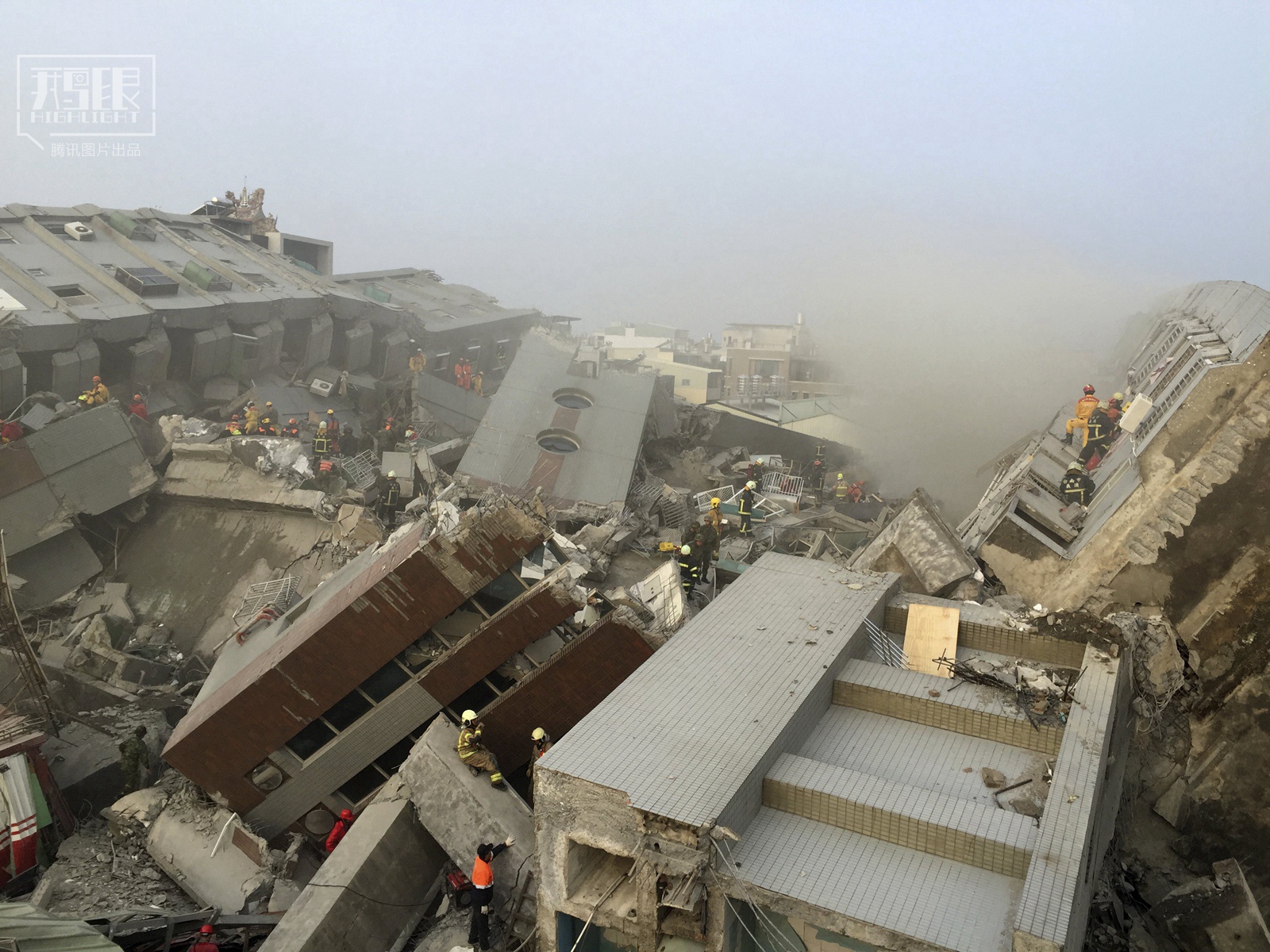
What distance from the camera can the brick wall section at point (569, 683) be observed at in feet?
27.6

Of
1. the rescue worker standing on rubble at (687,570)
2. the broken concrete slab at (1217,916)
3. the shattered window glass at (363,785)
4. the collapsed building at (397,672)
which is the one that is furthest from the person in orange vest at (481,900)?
the broken concrete slab at (1217,916)

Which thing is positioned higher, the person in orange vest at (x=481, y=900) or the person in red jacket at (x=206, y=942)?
the person in orange vest at (x=481, y=900)

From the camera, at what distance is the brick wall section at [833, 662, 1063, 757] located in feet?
22.1

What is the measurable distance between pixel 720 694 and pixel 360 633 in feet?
13.1

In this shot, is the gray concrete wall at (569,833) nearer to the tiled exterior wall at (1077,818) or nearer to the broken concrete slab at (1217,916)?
the tiled exterior wall at (1077,818)

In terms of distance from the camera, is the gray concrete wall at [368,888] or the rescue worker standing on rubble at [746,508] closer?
the gray concrete wall at [368,888]

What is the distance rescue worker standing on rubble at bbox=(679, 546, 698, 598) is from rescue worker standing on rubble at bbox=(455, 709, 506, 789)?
401 cm

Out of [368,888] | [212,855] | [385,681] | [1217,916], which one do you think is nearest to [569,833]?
[368,888]

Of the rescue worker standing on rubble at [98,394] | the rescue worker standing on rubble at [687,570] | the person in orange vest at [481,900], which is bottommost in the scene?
the rescue worker standing on rubble at [98,394]

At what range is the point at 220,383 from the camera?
2095cm

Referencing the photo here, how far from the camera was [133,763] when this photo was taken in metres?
10.2

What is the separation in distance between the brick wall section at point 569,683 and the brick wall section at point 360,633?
1121mm

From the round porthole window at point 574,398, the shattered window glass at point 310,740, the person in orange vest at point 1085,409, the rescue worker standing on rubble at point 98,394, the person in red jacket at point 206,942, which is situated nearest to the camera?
the person in red jacket at point 206,942

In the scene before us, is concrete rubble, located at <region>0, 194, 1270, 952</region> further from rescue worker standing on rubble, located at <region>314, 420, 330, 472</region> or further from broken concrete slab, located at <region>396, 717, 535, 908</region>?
rescue worker standing on rubble, located at <region>314, 420, 330, 472</region>
